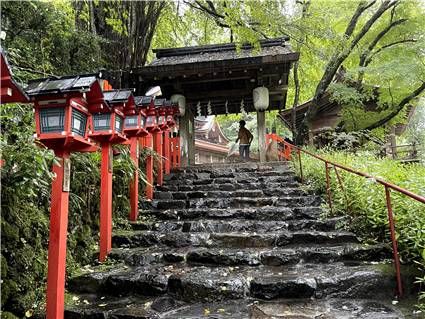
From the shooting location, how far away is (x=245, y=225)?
216 inches

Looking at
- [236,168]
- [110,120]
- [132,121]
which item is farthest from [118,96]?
Result: [236,168]

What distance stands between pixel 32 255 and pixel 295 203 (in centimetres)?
470

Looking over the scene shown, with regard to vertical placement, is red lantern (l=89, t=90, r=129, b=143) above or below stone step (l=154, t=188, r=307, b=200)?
above

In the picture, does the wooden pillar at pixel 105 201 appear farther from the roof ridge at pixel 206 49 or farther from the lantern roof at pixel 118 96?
the roof ridge at pixel 206 49

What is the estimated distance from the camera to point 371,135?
43.1ft

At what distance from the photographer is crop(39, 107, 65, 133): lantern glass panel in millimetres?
3062

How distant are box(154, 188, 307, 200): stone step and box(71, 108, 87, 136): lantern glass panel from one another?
4.22m

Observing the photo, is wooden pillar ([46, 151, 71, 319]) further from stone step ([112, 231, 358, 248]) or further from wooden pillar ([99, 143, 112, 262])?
stone step ([112, 231, 358, 248])

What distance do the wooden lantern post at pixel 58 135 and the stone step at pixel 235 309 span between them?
1.75ft

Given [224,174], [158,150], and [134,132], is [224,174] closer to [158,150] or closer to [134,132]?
[158,150]

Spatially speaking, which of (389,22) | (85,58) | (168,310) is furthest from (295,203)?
(389,22)

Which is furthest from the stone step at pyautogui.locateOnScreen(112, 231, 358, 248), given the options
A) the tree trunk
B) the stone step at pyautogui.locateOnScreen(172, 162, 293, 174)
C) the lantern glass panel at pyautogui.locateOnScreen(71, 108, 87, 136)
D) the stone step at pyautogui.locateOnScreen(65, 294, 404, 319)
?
the tree trunk

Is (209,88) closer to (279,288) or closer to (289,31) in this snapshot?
(289,31)

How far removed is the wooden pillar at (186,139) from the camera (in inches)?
442
